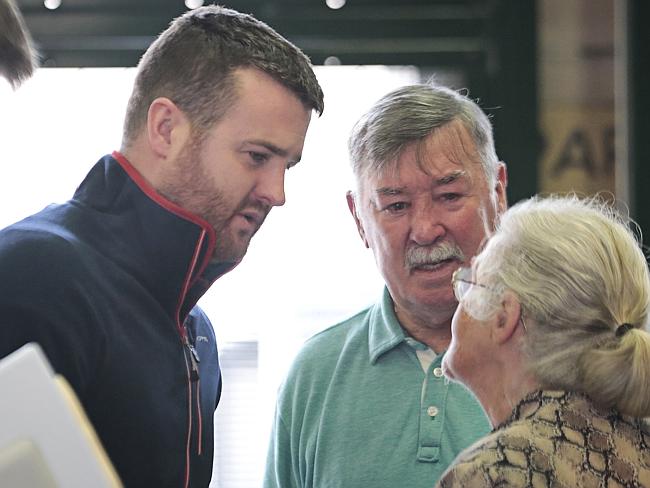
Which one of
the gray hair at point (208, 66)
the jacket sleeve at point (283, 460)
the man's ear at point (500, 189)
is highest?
the gray hair at point (208, 66)

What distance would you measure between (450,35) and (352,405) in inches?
65.3

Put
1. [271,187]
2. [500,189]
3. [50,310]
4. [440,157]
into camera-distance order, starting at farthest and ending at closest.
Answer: [500,189] < [440,157] < [271,187] < [50,310]

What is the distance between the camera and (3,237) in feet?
4.91

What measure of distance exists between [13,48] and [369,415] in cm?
102

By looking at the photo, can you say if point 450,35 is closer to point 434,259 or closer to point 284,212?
point 284,212

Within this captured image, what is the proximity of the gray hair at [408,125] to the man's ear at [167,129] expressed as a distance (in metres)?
0.51

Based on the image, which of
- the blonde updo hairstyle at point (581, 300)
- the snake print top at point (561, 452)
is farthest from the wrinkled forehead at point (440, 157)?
the snake print top at point (561, 452)

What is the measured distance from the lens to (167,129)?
1.72m

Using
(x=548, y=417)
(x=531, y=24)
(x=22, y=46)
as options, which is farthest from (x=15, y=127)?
(x=548, y=417)

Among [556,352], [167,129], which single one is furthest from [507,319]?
[167,129]

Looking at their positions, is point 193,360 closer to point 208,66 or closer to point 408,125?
point 208,66

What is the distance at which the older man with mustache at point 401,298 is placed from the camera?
1987mm

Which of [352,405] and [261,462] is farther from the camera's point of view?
[261,462]

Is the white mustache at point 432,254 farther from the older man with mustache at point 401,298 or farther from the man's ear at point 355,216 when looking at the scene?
the man's ear at point 355,216
